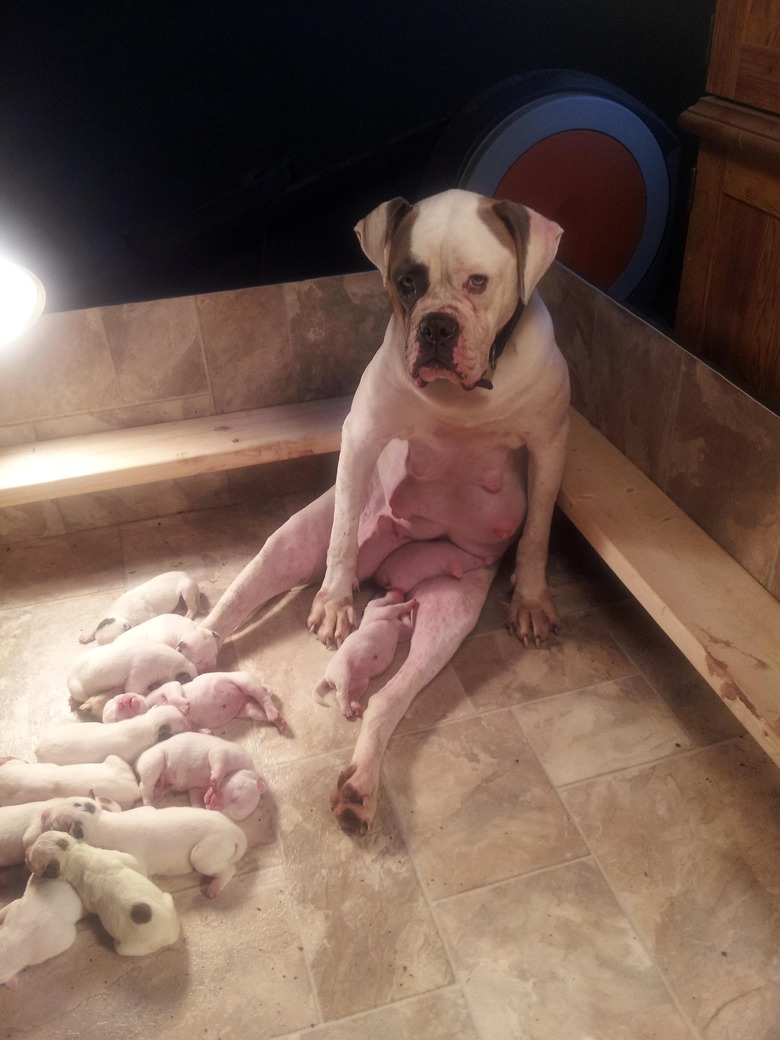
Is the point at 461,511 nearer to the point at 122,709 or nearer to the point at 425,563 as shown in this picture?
the point at 425,563

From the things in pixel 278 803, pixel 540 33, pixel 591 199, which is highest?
pixel 540 33

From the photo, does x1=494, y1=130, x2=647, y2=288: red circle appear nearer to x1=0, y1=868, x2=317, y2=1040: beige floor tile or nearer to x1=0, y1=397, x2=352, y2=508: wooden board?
x1=0, y1=397, x2=352, y2=508: wooden board

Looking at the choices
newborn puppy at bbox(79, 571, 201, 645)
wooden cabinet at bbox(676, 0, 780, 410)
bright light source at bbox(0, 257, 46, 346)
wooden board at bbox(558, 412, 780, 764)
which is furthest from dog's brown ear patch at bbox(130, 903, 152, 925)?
wooden cabinet at bbox(676, 0, 780, 410)

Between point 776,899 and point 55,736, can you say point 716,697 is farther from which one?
point 55,736

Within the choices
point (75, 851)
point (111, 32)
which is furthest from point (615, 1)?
point (75, 851)

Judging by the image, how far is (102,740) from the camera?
200 cm

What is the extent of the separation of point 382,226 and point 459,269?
0.75 ft

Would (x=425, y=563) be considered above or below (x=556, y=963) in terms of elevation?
above

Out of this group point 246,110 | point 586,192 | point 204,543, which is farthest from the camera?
point 246,110

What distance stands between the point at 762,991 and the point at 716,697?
2.46ft

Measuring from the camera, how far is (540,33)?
4016 millimetres

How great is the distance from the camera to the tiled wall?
244 cm

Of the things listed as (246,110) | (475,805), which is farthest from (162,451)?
(246,110)

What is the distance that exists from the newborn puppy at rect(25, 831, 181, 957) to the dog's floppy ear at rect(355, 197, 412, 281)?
1387 millimetres
